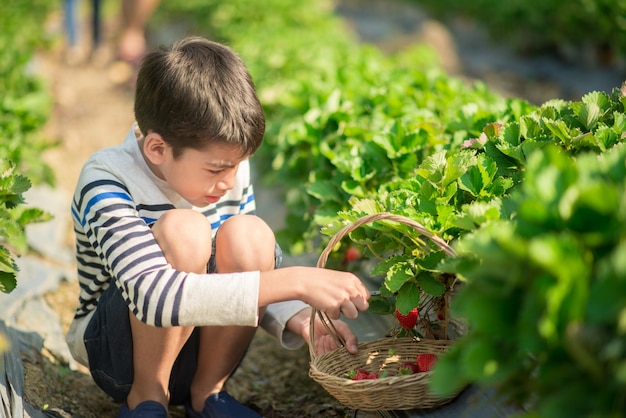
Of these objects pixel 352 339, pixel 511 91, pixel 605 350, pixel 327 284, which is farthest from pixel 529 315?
pixel 511 91

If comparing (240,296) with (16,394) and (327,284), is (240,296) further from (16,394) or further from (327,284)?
(16,394)

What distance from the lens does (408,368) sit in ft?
6.61

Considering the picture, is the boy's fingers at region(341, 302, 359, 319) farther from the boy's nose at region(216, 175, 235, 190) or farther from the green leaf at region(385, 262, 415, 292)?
the boy's nose at region(216, 175, 235, 190)

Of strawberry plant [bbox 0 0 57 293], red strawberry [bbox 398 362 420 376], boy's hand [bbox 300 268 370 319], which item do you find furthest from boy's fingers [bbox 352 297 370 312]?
strawberry plant [bbox 0 0 57 293]

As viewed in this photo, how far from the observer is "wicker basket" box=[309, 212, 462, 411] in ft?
5.92

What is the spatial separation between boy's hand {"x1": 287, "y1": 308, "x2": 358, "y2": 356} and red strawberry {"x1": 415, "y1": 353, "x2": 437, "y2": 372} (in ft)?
0.70

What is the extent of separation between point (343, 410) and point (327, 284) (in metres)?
0.60

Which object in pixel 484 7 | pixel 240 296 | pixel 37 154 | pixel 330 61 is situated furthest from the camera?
pixel 484 7

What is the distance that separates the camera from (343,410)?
2273 mm

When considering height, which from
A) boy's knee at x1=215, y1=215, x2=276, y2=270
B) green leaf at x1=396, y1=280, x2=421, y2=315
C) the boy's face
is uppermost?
the boy's face

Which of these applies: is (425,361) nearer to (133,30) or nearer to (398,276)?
(398,276)

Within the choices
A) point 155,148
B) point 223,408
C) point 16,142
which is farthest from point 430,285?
point 16,142

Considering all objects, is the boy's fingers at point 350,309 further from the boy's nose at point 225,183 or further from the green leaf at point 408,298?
the boy's nose at point 225,183

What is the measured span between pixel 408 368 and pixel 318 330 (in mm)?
322
